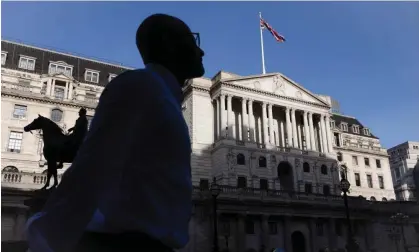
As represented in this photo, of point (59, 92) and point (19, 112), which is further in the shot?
point (59, 92)

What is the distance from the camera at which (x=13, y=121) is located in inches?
1665

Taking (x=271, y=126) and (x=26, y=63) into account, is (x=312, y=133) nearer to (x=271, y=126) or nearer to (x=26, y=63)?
(x=271, y=126)

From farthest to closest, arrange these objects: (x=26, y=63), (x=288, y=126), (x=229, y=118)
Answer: (x=288, y=126), (x=26, y=63), (x=229, y=118)

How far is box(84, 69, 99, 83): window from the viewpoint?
52188mm

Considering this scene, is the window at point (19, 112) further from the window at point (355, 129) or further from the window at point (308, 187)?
the window at point (355, 129)

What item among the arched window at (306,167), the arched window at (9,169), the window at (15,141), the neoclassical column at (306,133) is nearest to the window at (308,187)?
the arched window at (306,167)

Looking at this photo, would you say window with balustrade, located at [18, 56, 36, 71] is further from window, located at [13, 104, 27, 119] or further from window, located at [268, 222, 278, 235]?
window, located at [268, 222, 278, 235]

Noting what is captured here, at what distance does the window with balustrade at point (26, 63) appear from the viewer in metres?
48.8

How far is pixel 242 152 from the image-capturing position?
150 feet

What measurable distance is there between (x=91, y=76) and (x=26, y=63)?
27.2ft

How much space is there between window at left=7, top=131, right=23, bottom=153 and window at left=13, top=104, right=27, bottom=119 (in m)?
2.02

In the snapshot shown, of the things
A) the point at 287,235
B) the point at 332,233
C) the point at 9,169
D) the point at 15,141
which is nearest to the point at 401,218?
the point at 332,233

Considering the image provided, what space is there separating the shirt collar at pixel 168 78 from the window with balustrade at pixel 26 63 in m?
51.9

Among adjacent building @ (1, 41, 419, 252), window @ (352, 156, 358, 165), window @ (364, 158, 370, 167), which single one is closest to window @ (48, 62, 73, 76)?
adjacent building @ (1, 41, 419, 252)
